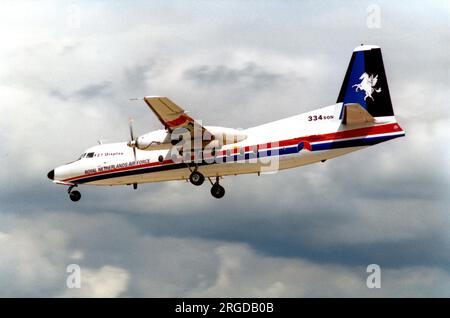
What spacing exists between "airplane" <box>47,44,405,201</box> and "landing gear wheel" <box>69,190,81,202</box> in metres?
4.18

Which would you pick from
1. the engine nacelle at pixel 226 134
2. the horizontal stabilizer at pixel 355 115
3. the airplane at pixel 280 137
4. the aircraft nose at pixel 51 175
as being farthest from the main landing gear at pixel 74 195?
the horizontal stabilizer at pixel 355 115

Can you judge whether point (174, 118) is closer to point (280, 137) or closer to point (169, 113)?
point (169, 113)

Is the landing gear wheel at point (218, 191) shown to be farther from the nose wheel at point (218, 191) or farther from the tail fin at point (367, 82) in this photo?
the tail fin at point (367, 82)

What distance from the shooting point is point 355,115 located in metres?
35.5

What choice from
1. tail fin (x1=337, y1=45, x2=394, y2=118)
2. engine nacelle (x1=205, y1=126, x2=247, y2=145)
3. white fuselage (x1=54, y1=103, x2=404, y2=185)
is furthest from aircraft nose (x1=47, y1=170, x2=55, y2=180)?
tail fin (x1=337, y1=45, x2=394, y2=118)

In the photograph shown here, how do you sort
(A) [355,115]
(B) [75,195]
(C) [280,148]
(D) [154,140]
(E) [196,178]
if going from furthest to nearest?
(B) [75,195], (E) [196,178], (D) [154,140], (C) [280,148], (A) [355,115]

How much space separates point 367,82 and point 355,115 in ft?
9.26

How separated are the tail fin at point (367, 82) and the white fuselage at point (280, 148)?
2.72ft

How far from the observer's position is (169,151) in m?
38.3

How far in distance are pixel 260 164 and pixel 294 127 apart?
2.38 meters

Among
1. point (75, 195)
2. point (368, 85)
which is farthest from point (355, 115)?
point (75, 195)
